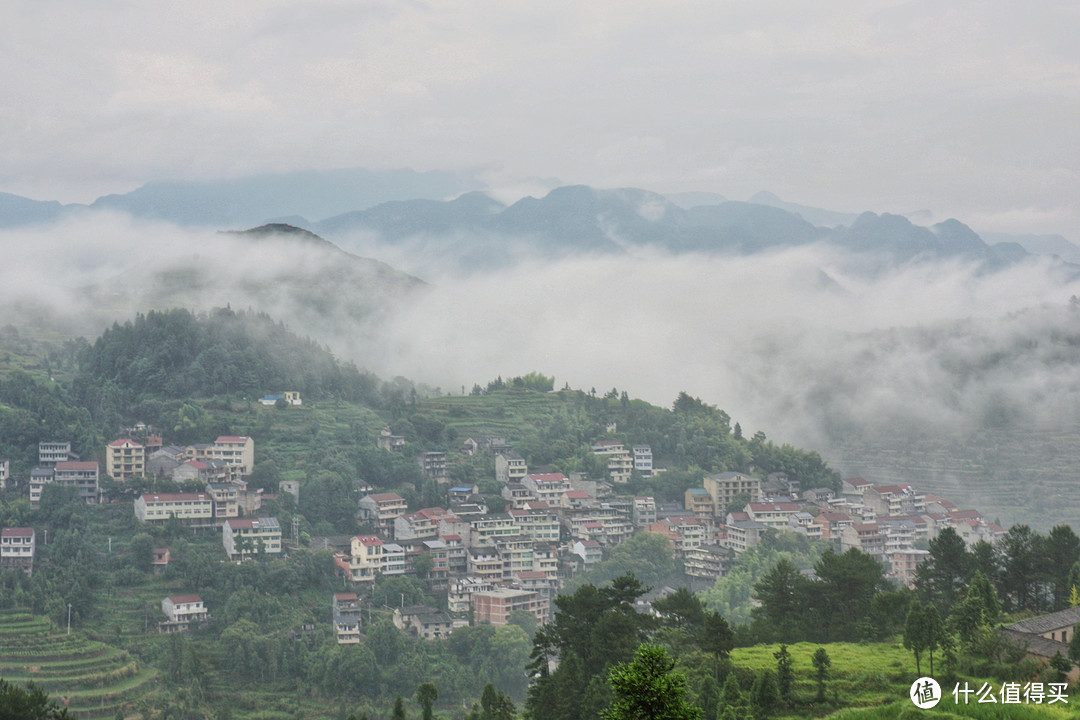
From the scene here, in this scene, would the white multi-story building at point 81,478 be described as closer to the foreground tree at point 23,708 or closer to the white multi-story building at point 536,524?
the white multi-story building at point 536,524

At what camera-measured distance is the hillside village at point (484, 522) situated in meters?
34.8

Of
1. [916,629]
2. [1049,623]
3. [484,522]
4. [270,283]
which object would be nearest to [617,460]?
[484,522]

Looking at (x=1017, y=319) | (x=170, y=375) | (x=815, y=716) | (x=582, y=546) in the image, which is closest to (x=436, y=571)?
(x=582, y=546)

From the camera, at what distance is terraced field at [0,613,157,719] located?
26766mm

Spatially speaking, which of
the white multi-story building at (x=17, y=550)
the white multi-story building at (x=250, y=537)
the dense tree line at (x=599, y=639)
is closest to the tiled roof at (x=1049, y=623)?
the dense tree line at (x=599, y=639)

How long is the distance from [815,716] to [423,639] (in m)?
18.3

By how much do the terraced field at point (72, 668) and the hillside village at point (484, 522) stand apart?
2.77 m

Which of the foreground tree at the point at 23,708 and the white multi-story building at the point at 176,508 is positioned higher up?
the white multi-story building at the point at 176,508

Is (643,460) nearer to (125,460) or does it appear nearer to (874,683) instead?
(125,460)

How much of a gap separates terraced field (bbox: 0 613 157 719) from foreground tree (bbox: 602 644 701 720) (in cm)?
2158

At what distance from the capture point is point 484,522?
128ft

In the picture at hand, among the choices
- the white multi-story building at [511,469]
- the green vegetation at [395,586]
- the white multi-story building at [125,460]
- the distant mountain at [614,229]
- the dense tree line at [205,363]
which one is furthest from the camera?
the distant mountain at [614,229]

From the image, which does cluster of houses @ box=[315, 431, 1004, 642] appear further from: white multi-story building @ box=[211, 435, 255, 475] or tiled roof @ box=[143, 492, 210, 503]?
tiled roof @ box=[143, 492, 210, 503]

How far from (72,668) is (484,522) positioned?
15247 mm
